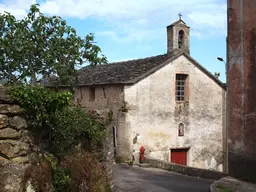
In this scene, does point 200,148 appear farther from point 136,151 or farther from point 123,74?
point 123,74

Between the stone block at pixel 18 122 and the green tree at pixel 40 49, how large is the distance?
6492mm

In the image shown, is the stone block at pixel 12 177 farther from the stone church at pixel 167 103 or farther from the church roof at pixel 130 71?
the church roof at pixel 130 71

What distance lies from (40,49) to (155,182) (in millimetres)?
6945

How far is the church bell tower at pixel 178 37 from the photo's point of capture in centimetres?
2114

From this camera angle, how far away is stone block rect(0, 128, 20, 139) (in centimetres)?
554

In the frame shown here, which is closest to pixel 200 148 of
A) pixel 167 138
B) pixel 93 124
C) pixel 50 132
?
pixel 167 138

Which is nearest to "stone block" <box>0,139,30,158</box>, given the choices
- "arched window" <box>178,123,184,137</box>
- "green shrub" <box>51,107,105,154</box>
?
"green shrub" <box>51,107,105,154</box>

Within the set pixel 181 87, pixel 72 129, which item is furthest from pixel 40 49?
pixel 181 87

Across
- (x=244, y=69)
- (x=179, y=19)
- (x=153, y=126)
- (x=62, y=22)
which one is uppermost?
(x=179, y=19)

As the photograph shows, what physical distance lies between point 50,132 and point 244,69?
5683 millimetres

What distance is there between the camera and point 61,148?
6723 millimetres

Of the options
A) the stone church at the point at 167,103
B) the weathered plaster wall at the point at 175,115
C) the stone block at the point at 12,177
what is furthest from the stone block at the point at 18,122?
the weathered plaster wall at the point at 175,115

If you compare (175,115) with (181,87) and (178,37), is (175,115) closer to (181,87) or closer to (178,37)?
(181,87)

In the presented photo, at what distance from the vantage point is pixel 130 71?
67.3 feet
